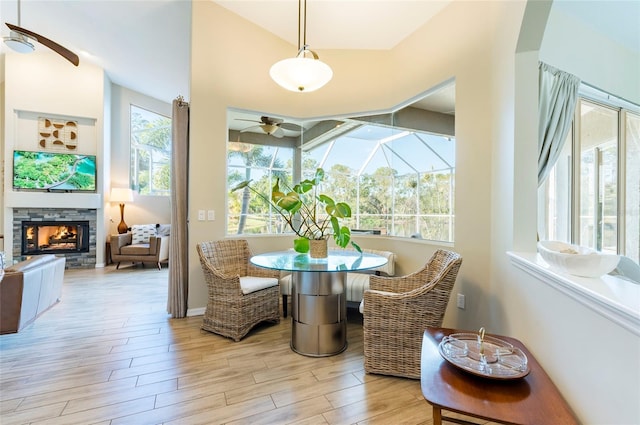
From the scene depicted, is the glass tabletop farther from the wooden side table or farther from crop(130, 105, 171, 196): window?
crop(130, 105, 171, 196): window

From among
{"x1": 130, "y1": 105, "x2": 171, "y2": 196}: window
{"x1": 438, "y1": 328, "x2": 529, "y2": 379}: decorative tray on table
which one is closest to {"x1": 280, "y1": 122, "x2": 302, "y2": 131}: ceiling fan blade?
{"x1": 438, "y1": 328, "x2": 529, "y2": 379}: decorative tray on table

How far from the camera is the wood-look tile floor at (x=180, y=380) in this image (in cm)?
167

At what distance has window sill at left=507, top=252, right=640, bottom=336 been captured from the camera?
0.77 meters

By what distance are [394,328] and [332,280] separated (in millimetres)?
618

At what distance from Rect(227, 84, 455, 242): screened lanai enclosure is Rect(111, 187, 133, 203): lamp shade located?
12.8 feet

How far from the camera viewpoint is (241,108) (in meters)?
3.52

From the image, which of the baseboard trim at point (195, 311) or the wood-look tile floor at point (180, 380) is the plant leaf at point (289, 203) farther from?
the baseboard trim at point (195, 311)

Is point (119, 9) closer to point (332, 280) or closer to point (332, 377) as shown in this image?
point (332, 280)

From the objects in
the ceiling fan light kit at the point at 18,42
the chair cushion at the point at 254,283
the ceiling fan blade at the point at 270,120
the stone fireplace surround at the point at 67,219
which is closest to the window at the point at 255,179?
the ceiling fan blade at the point at 270,120

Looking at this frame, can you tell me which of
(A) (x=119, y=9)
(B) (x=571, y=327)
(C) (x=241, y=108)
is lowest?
(B) (x=571, y=327)

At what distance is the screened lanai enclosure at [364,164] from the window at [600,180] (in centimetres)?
126

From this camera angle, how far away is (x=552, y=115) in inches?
99.3

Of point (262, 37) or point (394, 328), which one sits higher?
point (262, 37)

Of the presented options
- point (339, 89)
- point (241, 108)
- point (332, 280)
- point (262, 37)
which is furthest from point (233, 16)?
point (332, 280)
